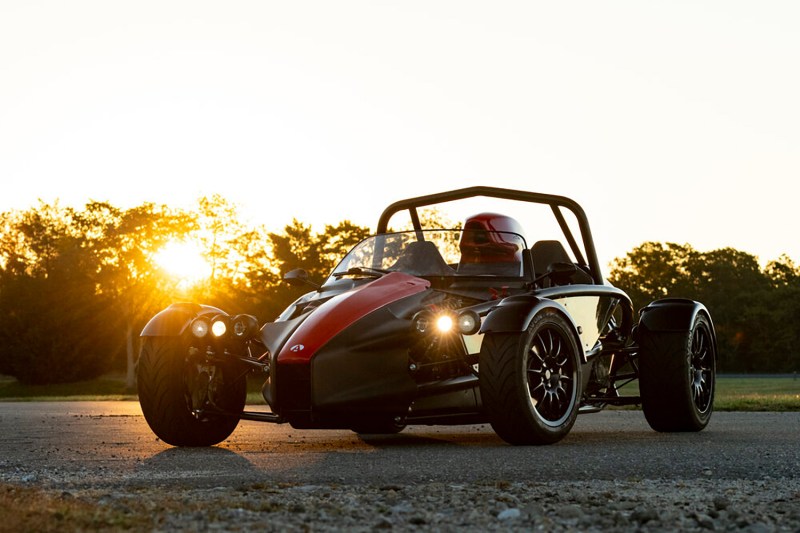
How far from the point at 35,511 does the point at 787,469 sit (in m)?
4.64

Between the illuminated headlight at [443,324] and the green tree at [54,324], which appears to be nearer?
the illuminated headlight at [443,324]

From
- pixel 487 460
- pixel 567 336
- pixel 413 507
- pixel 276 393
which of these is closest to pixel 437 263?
pixel 567 336

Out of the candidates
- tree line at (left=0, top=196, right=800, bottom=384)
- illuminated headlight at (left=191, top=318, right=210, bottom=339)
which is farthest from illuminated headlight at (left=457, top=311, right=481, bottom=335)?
tree line at (left=0, top=196, right=800, bottom=384)

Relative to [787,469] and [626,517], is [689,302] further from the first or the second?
[626,517]

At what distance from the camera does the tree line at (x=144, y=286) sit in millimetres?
57781

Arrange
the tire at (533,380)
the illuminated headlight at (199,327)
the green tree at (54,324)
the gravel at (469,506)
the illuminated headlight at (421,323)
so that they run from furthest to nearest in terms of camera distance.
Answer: the green tree at (54,324)
the illuminated headlight at (199,327)
the illuminated headlight at (421,323)
the tire at (533,380)
the gravel at (469,506)

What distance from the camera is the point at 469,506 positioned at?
15.3 ft

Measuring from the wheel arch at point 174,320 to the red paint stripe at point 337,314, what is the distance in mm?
1082

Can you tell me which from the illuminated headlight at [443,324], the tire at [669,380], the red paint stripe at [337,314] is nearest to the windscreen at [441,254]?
the red paint stripe at [337,314]


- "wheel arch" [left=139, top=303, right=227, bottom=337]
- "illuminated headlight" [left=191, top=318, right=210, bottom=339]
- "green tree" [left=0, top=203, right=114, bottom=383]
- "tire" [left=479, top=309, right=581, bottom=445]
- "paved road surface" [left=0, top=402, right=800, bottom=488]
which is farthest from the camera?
"green tree" [left=0, top=203, right=114, bottom=383]

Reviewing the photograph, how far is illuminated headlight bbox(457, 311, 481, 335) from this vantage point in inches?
322

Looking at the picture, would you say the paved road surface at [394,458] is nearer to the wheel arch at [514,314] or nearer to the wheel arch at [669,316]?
the wheel arch at [514,314]

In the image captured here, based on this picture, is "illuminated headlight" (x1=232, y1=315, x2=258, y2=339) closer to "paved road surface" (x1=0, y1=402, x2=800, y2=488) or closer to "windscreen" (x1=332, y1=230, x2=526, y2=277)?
"paved road surface" (x1=0, y1=402, x2=800, y2=488)

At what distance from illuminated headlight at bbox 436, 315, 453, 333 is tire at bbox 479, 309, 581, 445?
327 mm
